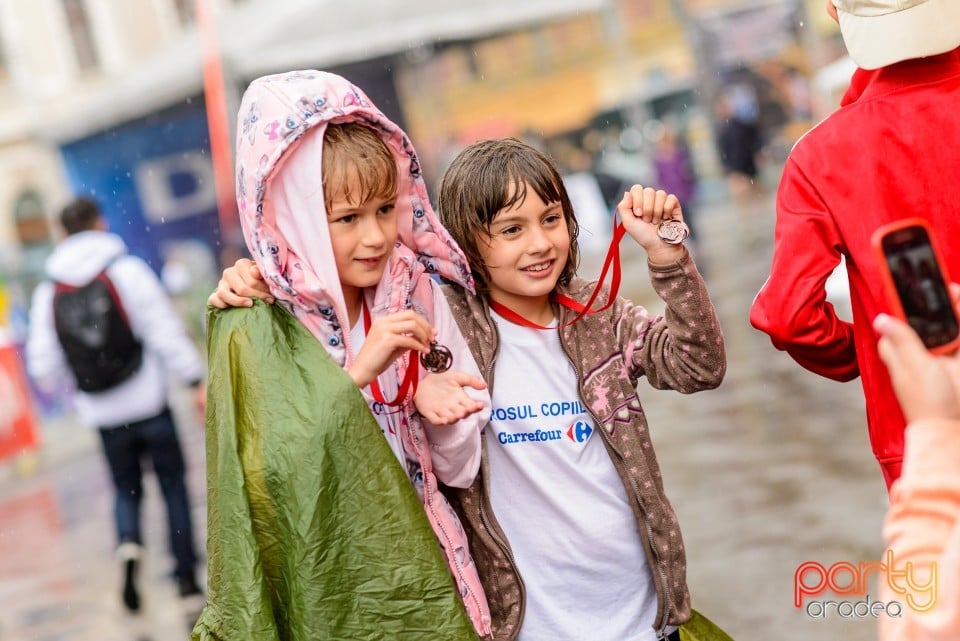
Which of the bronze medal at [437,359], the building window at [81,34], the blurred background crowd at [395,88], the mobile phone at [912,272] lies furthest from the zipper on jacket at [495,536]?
the building window at [81,34]

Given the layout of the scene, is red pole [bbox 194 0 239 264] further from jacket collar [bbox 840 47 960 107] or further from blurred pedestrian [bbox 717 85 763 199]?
jacket collar [bbox 840 47 960 107]

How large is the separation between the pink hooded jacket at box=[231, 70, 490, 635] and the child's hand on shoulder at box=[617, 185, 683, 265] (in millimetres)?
359

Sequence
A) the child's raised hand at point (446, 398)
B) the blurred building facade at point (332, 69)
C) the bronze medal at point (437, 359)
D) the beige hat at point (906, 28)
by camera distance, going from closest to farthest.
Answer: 1. the beige hat at point (906, 28)
2. the child's raised hand at point (446, 398)
3. the bronze medal at point (437, 359)
4. the blurred building facade at point (332, 69)

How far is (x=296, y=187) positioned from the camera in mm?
2195

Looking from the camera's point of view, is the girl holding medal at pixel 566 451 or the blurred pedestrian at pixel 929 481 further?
the girl holding medal at pixel 566 451

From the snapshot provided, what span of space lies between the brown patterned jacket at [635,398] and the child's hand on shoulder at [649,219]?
0.03 metres

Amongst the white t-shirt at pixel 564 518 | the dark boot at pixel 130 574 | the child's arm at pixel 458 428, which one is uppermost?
the child's arm at pixel 458 428

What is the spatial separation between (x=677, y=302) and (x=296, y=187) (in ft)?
2.53

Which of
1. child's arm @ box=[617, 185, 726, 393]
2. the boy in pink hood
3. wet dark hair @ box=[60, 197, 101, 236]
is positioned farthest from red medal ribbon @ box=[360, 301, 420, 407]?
wet dark hair @ box=[60, 197, 101, 236]

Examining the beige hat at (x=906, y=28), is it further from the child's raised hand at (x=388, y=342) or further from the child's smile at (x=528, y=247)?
the child's raised hand at (x=388, y=342)

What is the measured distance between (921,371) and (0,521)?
9.99 metres

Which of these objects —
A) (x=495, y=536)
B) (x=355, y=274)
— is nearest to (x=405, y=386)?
(x=355, y=274)

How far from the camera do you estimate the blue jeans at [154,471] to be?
593 cm

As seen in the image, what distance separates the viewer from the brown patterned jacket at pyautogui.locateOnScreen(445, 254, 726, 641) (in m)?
2.28
